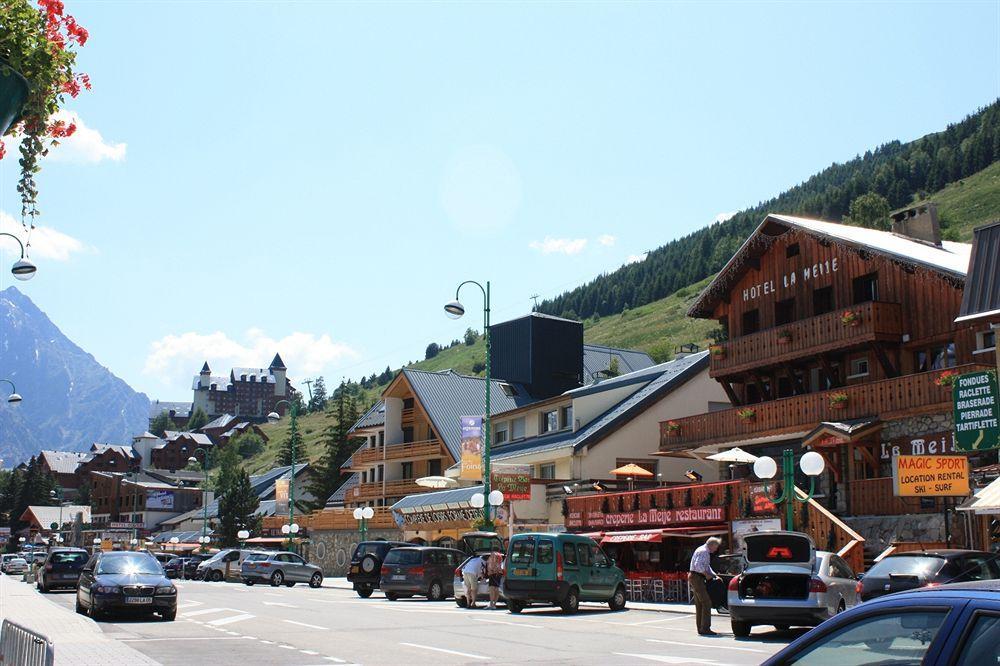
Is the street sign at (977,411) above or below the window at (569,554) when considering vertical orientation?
above

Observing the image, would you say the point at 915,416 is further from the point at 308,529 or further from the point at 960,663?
the point at 308,529

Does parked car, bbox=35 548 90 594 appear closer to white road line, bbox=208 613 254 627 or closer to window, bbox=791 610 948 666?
white road line, bbox=208 613 254 627

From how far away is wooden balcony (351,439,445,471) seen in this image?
58.6 m

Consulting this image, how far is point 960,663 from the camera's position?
402cm

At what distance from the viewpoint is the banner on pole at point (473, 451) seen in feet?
127

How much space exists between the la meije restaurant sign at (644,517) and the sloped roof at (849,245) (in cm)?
995

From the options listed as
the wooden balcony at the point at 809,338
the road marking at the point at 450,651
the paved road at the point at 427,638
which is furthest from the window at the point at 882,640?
the wooden balcony at the point at 809,338

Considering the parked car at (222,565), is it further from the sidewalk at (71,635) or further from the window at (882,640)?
the window at (882,640)

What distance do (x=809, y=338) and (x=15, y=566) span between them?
59.9 metres

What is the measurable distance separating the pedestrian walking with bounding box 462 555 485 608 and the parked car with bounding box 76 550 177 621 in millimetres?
8309

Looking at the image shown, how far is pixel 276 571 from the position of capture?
45250 mm

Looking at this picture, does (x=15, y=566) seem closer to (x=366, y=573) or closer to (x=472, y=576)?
(x=366, y=573)

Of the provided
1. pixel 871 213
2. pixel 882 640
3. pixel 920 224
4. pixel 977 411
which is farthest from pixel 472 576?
pixel 871 213

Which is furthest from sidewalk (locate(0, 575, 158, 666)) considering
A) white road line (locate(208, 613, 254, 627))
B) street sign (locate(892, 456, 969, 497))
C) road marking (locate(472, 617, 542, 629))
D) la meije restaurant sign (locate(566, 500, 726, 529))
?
la meije restaurant sign (locate(566, 500, 726, 529))
